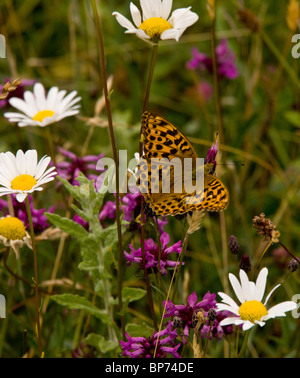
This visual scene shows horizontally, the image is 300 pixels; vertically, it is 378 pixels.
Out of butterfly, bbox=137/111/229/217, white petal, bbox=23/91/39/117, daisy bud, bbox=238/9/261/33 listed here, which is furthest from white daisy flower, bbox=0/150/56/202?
daisy bud, bbox=238/9/261/33

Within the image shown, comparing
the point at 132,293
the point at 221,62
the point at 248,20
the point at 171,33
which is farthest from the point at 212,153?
the point at 221,62

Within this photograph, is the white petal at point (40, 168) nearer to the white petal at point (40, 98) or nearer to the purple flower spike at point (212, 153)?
the purple flower spike at point (212, 153)

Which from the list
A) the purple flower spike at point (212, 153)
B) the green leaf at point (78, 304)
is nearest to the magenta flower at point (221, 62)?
the purple flower spike at point (212, 153)

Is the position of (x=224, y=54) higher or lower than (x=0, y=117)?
higher

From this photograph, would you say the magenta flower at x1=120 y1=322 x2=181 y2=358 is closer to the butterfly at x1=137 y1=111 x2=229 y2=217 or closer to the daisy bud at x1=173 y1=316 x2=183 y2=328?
the daisy bud at x1=173 y1=316 x2=183 y2=328

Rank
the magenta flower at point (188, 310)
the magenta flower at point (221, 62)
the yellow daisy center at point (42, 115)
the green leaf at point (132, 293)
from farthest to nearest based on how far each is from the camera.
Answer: the magenta flower at point (221, 62) < the yellow daisy center at point (42, 115) < the green leaf at point (132, 293) < the magenta flower at point (188, 310)

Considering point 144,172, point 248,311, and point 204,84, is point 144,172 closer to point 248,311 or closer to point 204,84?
point 248,311

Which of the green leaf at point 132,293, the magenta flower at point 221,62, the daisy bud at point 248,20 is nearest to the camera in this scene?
the green leaf at point 132,293

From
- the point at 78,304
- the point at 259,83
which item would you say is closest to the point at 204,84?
the point at 259,83
